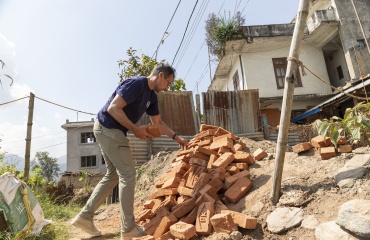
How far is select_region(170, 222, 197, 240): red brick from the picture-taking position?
7.33 feet

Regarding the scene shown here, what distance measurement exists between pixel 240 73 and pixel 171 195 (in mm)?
12238

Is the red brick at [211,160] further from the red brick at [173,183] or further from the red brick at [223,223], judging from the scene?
the red brick at [223,223]

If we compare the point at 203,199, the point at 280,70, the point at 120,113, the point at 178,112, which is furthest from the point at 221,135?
the point at 280,70

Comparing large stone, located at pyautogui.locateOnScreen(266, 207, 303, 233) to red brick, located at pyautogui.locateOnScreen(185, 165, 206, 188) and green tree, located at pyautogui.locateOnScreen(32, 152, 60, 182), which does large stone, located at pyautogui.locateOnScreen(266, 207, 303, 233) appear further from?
green tree, located at pyautogui.locateOnScreen(32, 152, 60, 182)

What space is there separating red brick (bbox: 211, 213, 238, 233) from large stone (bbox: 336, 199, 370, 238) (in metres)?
0.77

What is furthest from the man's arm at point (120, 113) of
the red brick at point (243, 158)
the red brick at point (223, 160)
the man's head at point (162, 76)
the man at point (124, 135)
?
the red brick at point (243, 158)

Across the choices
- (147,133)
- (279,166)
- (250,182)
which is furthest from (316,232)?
(147,133)

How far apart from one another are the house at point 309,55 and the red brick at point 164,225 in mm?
11379

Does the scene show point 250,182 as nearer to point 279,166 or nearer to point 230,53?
point 279,166

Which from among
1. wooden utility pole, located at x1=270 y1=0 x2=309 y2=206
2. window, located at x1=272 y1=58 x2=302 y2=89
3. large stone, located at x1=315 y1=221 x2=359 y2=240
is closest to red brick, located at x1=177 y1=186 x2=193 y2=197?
wooden utility pole, located at x1=270 y1=0 x2=309 y2=206

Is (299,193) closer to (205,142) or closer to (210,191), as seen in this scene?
(210,191)

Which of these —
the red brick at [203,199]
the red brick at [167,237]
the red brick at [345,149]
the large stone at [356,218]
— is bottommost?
the red brick at [167,237]

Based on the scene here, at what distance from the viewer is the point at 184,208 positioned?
2.65m

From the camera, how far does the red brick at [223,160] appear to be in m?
3.10
